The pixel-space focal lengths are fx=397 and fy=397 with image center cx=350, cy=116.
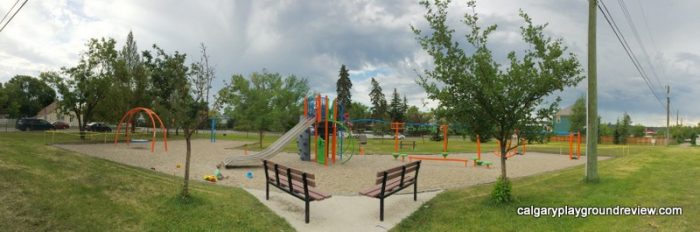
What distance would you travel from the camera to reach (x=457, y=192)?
9.72m

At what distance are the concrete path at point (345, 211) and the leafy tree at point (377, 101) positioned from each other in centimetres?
7813

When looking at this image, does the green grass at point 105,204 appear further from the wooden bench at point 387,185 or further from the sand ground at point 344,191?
the wooden bench at point 387,185

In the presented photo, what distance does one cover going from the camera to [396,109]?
88062mm

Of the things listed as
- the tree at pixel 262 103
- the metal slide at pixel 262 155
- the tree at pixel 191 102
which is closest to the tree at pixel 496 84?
the tree at pixel 191 102

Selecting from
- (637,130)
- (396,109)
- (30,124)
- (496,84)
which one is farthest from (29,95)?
(637,130)

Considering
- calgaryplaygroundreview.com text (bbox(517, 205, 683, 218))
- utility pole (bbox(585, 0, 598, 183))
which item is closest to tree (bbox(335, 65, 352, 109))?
utility pole (bbox(585, 0, 598, 183))

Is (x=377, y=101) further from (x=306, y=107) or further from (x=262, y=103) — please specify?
(x=306, y=107)

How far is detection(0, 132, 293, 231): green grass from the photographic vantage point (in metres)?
5.73

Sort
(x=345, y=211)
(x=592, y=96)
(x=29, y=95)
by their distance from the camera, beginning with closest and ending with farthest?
(x=345, y=211) < (x=592, y=96) < (x=29, y=95)

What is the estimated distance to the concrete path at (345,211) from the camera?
6.89 meters

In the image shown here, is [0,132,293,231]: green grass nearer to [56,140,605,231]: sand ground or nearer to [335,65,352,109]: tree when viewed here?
[56,140,605,231]: sand ground

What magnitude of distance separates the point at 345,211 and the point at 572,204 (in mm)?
4351

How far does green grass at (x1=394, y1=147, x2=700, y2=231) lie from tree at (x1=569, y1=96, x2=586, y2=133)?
140 ft

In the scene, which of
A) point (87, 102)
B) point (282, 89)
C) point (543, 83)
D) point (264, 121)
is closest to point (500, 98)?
point (543, 83)
